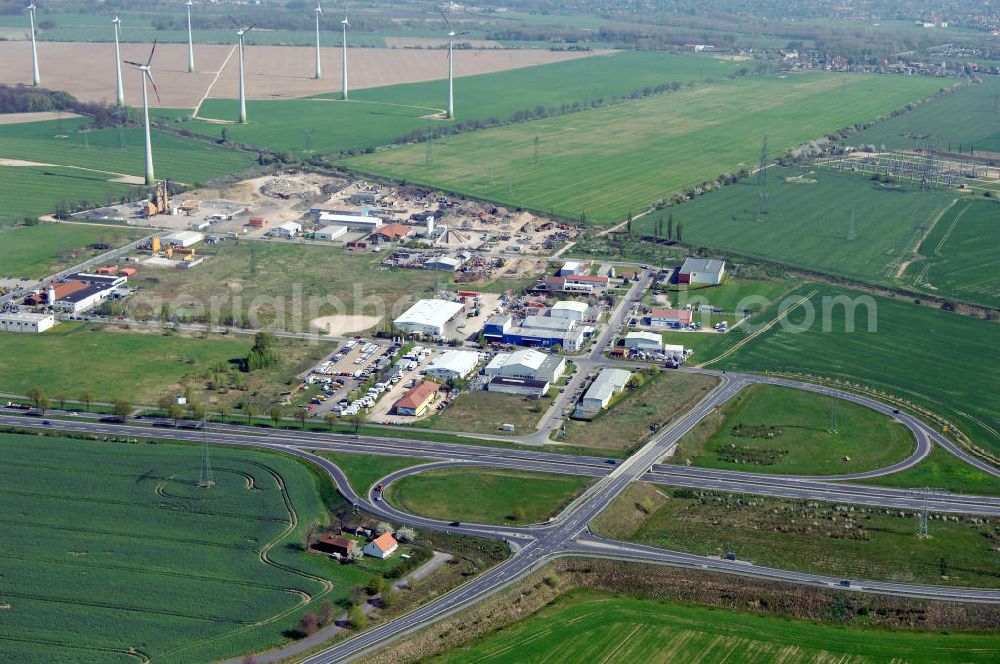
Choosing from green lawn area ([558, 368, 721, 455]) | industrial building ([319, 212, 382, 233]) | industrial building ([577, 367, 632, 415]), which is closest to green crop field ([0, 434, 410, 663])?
green lawn area ([558, 368, 721, 455])

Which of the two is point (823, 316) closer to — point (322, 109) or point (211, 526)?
point (211, 526)

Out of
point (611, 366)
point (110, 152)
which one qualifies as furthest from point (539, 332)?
point (110, 152)

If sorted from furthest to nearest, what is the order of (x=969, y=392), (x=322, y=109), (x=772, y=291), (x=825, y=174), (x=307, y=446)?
(x=322, y=109), (x=825, y=174), (x=772, y=291), (x=969, y=392), (x=307, y=446)

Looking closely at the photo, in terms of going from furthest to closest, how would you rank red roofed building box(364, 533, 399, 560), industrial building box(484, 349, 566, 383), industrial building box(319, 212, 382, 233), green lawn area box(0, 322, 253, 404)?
1. industrial building box(319, 212, 382, 233)
2. industrial building box(484, 349, 566, 383)
3. green lawn area box(0, 322, 253, 404)
4. red roofed building box(364, 533, 399, 560)

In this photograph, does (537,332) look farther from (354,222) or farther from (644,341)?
(354,222)

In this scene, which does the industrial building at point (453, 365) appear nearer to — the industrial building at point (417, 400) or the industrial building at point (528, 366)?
the industrial building at point (528, 366)

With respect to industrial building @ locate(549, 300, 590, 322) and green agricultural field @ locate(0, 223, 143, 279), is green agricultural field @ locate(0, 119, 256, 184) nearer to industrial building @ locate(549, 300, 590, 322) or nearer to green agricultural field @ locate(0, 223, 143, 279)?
green agricultural field @ locate(0, 223, 143, 279)

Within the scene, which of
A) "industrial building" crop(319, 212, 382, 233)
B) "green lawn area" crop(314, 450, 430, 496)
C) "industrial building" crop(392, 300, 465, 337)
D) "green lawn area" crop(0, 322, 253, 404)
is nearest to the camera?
"green lawn area" crop(314, 450, 430, 496)
